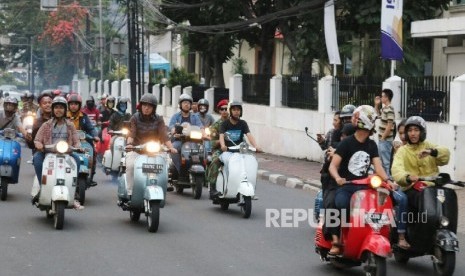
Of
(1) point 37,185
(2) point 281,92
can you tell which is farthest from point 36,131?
(2) point 281,92

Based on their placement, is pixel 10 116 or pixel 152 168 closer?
pixel 152 168

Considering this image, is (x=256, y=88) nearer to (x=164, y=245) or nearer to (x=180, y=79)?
(x=180, y=79)

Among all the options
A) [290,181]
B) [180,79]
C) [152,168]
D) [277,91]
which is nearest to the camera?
[152,168]

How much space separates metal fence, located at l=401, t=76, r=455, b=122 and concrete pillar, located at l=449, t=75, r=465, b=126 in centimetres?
48

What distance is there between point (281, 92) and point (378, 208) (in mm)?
19744

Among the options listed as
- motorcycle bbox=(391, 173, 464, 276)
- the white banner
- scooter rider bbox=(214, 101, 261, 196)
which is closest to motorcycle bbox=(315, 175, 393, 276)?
motorcycle bbox=(391, 173, 464, 276)

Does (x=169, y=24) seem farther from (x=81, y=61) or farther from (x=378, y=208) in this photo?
(x=81, y=61)

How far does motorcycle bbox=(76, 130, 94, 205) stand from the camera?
15.3 meters

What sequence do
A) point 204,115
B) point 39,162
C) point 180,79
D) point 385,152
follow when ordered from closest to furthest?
point 39,162 → point 385,152 → point 204,115 → point 180,79

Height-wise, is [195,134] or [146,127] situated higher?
[146,127]

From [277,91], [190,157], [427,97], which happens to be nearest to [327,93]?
[277,91]

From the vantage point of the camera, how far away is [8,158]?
15.6m

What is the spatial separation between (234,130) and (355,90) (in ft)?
30.2

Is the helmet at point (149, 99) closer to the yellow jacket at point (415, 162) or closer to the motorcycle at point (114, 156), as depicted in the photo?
the yellow jacket at point (415, 162)
